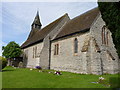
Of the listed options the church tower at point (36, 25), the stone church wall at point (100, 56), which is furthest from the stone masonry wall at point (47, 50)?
the church tower at point (36, 25)

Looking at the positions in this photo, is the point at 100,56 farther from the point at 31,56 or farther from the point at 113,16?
the point at 31,56

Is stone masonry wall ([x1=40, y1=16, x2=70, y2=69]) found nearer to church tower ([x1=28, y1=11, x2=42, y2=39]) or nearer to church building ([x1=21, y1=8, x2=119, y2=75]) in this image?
church building ([x1=21, y1=8, x2=119, y2=75])

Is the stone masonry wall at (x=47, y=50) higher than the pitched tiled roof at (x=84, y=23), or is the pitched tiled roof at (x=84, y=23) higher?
the pitched tiled roof at (x=84, y=23)

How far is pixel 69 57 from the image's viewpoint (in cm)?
1856

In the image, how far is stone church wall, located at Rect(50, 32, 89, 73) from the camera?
16353 mm

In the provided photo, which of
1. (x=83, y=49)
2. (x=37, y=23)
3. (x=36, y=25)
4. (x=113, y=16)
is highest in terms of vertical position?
(x=37, y=23)

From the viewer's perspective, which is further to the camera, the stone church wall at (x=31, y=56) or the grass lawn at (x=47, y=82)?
the stone church wall at (x=31, y=56)

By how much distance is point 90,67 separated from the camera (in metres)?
15.5

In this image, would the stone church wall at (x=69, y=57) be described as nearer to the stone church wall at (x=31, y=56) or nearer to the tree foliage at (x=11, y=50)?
the stone church wall at (x=31, y=56)

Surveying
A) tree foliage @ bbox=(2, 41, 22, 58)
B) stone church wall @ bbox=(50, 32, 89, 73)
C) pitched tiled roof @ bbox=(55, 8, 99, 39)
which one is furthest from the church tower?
pitched tiled roof @ bbox=(55, 8, 99, 39)

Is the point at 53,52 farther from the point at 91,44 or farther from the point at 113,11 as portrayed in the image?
the point at 113,11

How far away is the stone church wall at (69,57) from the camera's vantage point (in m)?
16.4

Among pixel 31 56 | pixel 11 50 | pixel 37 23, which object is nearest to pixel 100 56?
pixel 31 56

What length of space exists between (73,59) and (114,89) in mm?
10062
